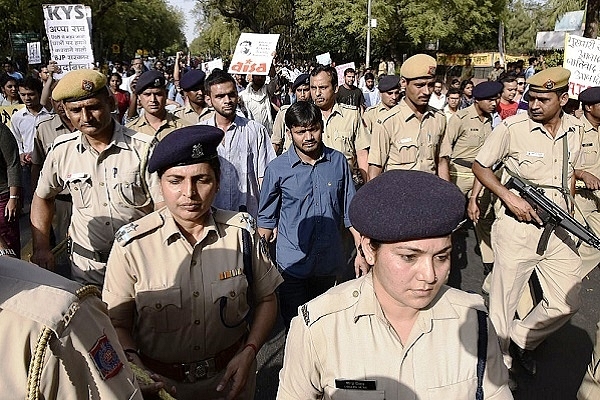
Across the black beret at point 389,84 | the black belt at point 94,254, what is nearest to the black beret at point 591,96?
the black beret at point 389,84

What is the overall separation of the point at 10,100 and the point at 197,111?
410 cm

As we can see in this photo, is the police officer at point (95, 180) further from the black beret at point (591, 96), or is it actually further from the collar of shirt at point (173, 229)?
the black beret at point (591, 96)

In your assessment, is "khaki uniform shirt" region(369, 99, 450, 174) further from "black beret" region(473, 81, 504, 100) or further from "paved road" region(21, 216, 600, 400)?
"black beret" region(473, 81, 504, 100)

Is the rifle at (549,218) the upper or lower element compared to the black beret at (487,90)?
lower

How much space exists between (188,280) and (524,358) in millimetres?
2646

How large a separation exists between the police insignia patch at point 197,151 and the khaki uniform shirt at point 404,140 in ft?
8.26

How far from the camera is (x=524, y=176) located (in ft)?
11.9

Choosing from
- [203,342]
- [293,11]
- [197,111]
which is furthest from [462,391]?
[293,11]

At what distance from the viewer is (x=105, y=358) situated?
1.14m

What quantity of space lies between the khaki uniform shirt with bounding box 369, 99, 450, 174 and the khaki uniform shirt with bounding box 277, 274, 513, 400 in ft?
9.31

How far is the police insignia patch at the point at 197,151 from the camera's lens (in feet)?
6.79

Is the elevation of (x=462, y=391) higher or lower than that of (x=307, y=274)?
higher

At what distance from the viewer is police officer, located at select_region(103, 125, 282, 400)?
2.05 meters

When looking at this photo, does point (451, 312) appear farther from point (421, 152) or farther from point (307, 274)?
point (421, 152)
